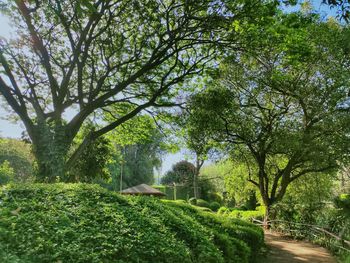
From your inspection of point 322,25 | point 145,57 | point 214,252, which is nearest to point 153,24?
point 145,57

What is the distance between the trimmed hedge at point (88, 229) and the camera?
11.5 feet

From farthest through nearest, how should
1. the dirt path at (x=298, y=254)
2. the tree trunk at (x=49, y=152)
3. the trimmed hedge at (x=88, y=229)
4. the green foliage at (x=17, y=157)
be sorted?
the green foliage at (x=17, y=157) → the tree trunk at (x=49, y=152) → the dirt path at (x=298, y=254) → the trimmed hedge at (x=88, y=229)

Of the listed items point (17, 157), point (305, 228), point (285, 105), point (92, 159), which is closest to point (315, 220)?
point (305, 228)

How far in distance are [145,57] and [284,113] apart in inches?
284

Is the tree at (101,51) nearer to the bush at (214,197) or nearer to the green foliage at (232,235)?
the green foliage at (232,235)

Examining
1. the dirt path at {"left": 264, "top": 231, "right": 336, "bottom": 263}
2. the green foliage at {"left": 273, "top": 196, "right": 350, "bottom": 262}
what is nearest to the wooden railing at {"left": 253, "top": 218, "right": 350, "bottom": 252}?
the green foliage at {"left": 273, "top": 196, "right": 350, "bottom": 262}

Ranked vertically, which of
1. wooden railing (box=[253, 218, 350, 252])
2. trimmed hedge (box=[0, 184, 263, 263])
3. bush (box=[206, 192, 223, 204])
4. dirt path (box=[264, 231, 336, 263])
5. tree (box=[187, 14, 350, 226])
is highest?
tree (box=[187, 14, 350, 226])

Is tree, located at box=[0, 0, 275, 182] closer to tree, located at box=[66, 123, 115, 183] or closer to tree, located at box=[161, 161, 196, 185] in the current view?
tree, located at box=[66, 123, 115, 183]

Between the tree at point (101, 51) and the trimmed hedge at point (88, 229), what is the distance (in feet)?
19.2

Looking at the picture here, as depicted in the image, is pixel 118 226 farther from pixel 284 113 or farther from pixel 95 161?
pixel 95 161

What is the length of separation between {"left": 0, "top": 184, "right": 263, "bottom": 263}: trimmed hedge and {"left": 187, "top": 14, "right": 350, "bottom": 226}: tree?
7859 mm

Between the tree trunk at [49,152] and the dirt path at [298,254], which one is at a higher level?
the tree trunk at [49,152]

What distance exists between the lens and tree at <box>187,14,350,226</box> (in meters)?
14.2

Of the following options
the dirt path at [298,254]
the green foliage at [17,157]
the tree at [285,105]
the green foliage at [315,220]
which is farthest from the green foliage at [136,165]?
the dirt path at [298,254]
